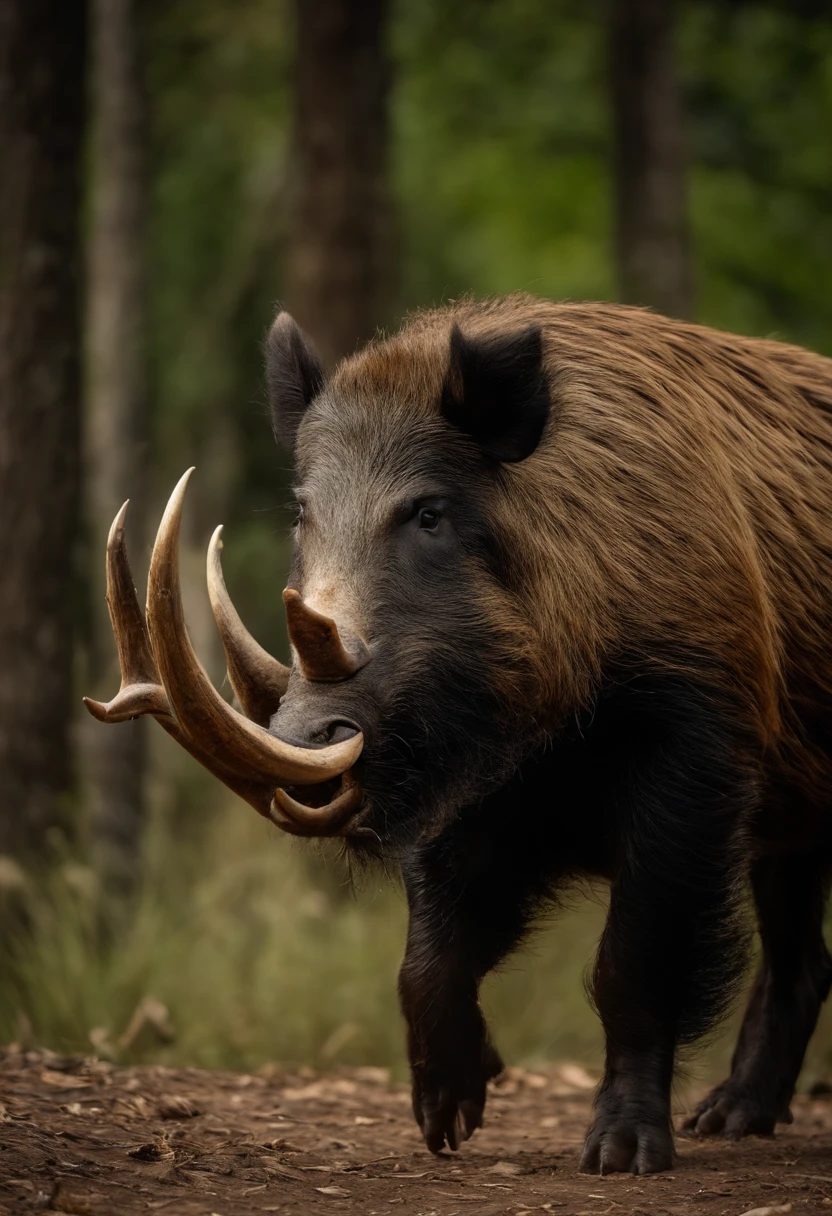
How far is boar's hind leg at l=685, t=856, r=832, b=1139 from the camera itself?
19.3ft

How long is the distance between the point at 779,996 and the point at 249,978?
109 inches

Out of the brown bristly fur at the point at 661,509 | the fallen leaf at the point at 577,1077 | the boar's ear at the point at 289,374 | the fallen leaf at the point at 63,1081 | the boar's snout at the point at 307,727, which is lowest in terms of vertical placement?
the fallen leaf at the point at 63,1081

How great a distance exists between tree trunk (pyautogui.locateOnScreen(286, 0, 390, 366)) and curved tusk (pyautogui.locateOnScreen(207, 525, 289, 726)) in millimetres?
5461

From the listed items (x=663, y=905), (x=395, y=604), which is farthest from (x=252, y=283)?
(x=663, y=905)

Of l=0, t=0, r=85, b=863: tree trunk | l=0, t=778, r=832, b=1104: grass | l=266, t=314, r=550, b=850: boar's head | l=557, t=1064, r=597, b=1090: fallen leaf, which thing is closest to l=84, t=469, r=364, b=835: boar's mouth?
l=266, t=314, r=550, b=850: boar's head

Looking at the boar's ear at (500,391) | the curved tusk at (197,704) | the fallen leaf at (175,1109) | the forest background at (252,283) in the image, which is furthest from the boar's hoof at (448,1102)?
the boar's ear at (500,391)

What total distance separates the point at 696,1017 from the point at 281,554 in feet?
→ 28.0

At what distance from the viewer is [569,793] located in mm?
5137

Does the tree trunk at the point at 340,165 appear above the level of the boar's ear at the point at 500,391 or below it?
above

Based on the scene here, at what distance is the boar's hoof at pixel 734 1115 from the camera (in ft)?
19.0

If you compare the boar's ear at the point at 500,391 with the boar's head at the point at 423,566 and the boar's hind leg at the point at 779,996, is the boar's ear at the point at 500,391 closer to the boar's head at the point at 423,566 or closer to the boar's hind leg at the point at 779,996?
the boar's head at the point at 423,566

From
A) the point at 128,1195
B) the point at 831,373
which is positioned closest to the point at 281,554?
the point at 831,373

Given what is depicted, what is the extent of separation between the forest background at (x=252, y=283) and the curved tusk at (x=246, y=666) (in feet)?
2.16

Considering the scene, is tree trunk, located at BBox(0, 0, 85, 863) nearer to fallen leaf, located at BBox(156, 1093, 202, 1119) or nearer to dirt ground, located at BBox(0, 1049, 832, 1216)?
dirt ground, located at BBox(0, 1049, 832, 1216)
